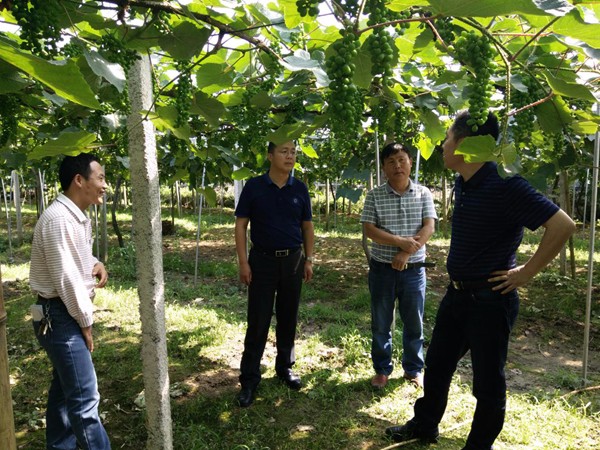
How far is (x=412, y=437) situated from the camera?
2.41 m

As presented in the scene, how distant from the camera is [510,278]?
6.23 ft

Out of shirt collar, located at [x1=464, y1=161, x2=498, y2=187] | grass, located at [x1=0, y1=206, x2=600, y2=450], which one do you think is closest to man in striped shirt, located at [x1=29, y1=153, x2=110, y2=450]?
grass, located at [x1=0, y1=206, x2=600, y2=450]

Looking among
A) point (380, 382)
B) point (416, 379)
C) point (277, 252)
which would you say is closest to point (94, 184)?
point (277, 252)

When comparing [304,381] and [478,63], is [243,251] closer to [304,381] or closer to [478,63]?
[304,381]

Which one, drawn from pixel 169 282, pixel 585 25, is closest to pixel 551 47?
pixel 585 25

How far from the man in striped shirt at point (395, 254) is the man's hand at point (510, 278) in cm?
91

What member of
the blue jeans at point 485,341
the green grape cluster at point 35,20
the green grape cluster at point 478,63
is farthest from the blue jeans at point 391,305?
the green grape cluster at point 35,20

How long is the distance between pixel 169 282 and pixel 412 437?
16.2 ft

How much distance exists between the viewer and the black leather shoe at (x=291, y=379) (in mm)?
3035

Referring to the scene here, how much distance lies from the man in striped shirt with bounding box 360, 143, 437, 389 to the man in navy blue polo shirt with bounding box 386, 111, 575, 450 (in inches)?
29.3

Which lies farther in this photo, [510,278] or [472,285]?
[472,285]

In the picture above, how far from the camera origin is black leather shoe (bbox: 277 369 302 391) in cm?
304

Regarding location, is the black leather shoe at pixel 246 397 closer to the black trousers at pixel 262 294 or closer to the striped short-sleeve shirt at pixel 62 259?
the black trousers at pixel 262 294

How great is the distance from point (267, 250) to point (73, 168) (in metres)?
1.25
